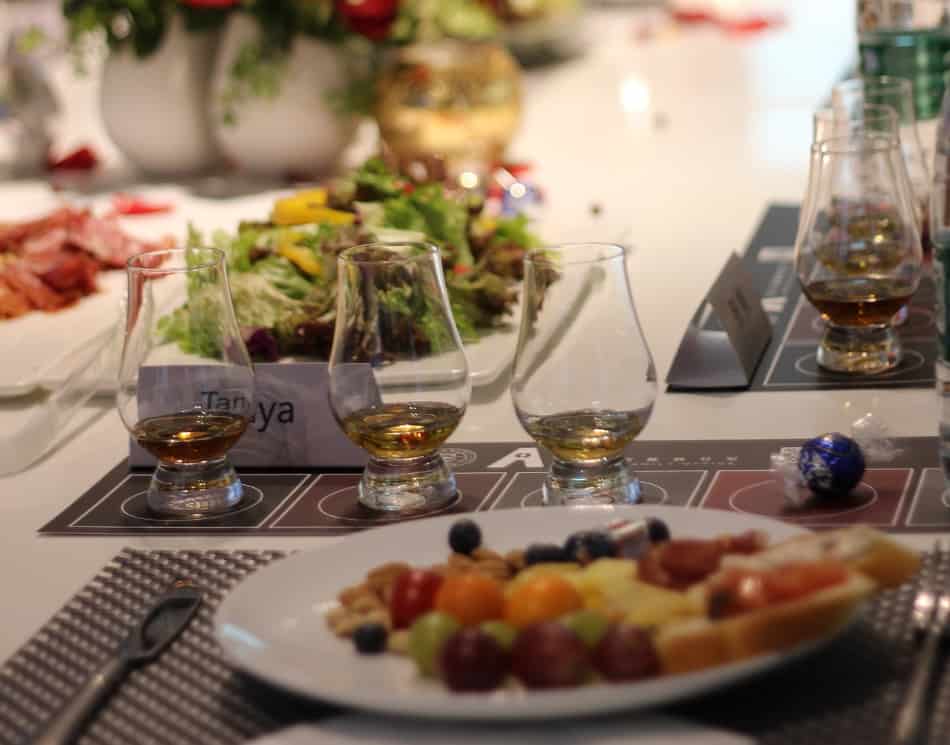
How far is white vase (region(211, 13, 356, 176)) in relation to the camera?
2797mm

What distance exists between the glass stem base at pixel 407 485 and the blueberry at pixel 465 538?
0.22 metres

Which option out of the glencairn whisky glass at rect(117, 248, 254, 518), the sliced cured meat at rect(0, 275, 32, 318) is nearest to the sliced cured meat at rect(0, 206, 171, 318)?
the sliced cured meat at rect(0, 275, 32, 318)

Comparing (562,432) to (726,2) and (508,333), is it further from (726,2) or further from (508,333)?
(726,2)

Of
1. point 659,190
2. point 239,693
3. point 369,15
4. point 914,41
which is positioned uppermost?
point 369,15

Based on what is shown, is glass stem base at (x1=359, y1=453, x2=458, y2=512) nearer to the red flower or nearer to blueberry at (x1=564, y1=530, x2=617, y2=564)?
blueberry at (x1=564, y1=530, x2=617, y2=564)

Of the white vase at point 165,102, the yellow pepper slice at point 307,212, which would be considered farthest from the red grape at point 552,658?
the white vase at point 165,102

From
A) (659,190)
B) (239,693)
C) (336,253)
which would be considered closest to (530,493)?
(239,693)

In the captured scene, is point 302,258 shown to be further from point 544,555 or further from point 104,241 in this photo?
point 544,555

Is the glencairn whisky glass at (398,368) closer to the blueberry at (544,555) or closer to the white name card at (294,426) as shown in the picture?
the white name card at (294,426)

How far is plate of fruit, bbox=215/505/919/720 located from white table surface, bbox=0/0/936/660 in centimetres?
24

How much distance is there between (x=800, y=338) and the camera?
5.67ft

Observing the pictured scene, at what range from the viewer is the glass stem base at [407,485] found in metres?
1.29

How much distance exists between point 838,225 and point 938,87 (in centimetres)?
80

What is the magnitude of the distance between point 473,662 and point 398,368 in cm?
42
